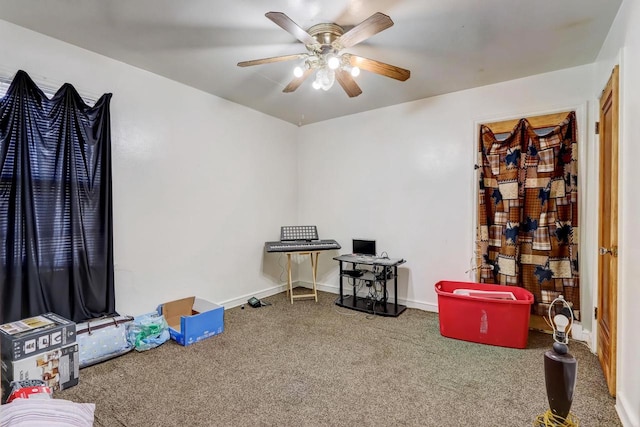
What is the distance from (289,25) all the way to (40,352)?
8.56 feet

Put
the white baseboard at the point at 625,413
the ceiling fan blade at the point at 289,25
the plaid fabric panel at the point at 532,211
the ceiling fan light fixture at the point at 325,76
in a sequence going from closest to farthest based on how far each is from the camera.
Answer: the white baseboard at the point at 625,413, the ceiling fan blade at the point at 289,25, the ceiling fan light fixture at the point at 325,76, the plaid fabric panel at the point at 532,211

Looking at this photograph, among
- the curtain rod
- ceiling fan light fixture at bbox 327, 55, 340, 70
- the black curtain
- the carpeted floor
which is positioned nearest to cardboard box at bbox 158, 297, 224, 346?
the carpeted floor

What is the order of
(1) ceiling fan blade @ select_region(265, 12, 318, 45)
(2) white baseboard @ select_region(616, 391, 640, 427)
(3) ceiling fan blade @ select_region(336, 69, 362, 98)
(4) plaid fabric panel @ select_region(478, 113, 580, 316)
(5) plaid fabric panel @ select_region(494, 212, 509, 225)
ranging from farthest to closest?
(5) plaid fabric panel @ select_region(494, 212, 509, 225), (4) plaid fabric panel @ select_region(478, 113, 580, 316), (3) ceiling fan blade @ select_region(336, 69, 362, 98), (1) ceiling fan blade @ select_region(265, 12, 318, 45), (2) white baseboard @ select_region(616, 391, 640, 427)

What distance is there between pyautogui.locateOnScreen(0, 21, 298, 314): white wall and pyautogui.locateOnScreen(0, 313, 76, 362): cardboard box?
2.19ft

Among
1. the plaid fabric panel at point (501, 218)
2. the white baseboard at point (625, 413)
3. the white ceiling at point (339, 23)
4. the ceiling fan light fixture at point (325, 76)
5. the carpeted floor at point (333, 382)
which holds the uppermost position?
the white ceiling at point (339, 23)

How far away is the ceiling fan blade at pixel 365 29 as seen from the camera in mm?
1917

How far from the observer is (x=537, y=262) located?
319 cm

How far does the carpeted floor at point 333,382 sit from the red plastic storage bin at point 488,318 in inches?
3.9

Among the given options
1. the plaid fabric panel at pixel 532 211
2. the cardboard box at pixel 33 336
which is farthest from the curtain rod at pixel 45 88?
the plaid fabric panel at pixel 532 211

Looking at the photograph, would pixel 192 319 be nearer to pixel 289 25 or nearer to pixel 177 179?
pixel 177 179

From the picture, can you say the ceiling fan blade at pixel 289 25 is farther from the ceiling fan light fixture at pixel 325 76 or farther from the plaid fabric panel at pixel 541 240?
the plaid fabric panel at pixel 541 240

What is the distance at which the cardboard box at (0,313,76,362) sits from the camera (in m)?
2.09

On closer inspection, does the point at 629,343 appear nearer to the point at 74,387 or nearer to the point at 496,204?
the point at 496,204

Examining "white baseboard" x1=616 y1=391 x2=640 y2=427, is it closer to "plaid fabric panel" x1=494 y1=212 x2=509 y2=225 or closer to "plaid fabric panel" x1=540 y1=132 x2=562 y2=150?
"plaid fabric panel" x1=494 y1=212 x2=509 y2=225
